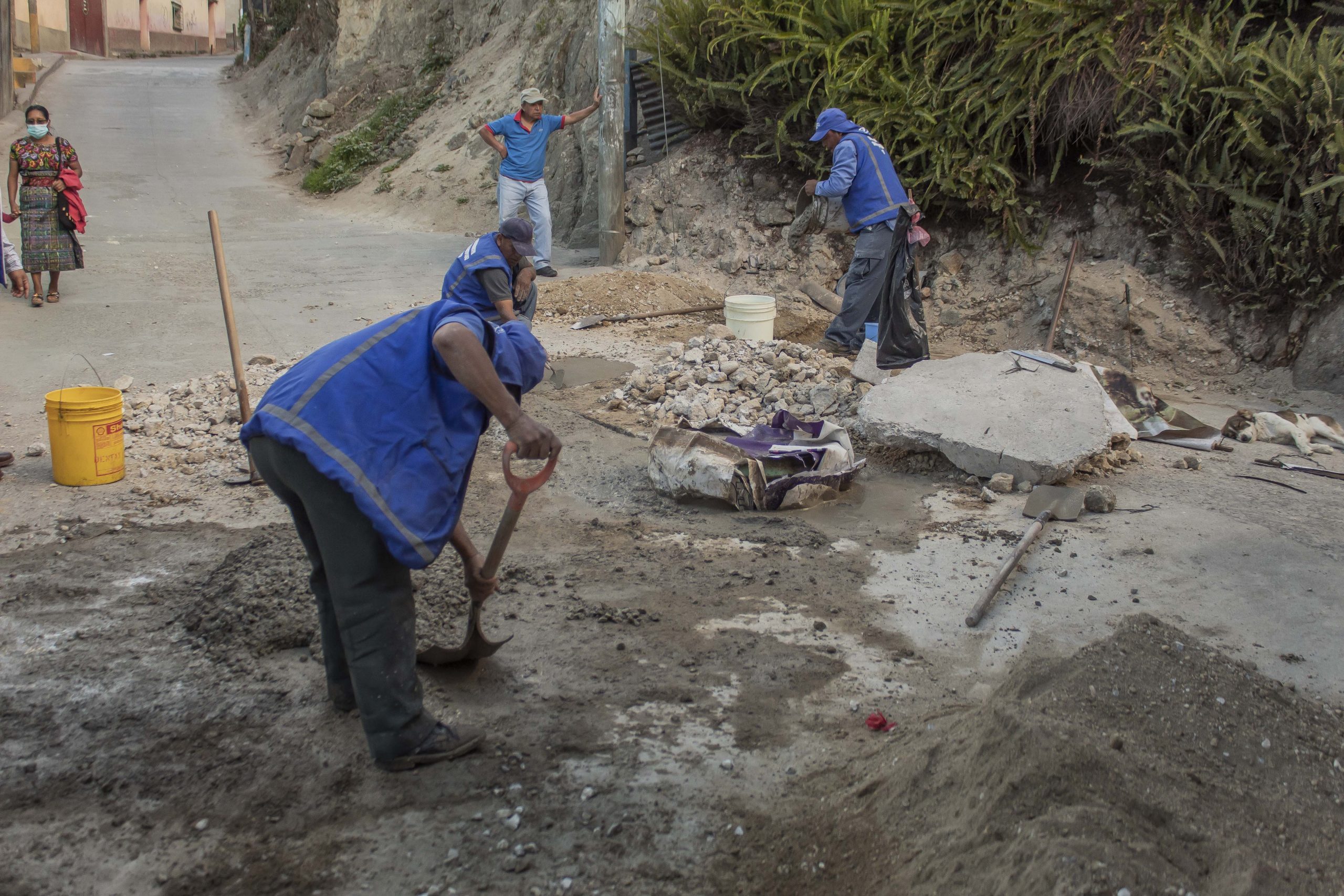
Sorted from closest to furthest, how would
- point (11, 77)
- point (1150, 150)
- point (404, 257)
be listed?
point (1150, 150) < point (404, 257) < point (11, 77)

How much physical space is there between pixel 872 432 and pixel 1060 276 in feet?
12.7

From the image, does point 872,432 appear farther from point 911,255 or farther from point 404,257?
point 404,257

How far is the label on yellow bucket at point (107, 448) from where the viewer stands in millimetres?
5262

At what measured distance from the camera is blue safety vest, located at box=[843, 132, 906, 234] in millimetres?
7629

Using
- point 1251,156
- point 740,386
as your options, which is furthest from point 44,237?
point 1251,156

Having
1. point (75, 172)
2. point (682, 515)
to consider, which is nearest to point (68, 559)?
point (682, 515)

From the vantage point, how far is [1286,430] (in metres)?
6.12

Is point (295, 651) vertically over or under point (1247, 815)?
under

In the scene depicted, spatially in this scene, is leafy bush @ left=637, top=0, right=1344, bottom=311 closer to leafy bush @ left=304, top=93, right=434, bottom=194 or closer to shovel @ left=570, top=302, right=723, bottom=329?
shovel @ left=570, top=302, right=723, bottom=329

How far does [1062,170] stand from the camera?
357 inches

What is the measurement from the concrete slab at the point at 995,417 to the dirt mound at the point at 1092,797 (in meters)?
2.23

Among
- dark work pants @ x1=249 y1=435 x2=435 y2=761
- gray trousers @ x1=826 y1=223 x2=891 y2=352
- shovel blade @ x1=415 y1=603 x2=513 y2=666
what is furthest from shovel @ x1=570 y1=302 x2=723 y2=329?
dark work pants @ x1=249 y1=435 x2=435 y2=761

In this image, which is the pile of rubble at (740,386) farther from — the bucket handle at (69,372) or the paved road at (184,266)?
the bucket handle at (69,372)

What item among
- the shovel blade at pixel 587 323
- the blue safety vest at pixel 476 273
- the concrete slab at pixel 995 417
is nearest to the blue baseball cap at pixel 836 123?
the shovel blade at pixel 587 323
